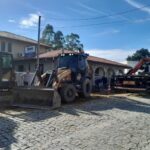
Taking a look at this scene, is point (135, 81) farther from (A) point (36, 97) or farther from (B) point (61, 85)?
(A) point (36, 97)

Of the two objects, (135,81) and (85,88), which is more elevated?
(135,81)

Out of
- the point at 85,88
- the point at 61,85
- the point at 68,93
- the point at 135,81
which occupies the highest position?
the point at 135,81

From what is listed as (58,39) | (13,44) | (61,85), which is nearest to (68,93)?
(61,85)

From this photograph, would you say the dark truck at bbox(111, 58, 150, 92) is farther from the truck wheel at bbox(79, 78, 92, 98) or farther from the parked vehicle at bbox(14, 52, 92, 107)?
the truck wheel at bbox(79, 78, 92, 98)

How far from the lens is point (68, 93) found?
49.0 ft

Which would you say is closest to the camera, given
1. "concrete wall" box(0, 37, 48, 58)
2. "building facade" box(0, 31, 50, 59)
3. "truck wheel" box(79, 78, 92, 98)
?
"truck wheel" box(79, 78, 92, 98)

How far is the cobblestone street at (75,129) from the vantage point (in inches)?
281

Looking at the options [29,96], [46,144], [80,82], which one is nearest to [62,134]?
[46,144]

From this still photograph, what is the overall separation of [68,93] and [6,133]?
7029 mm

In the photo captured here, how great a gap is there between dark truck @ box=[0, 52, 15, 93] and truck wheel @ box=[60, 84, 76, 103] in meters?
2.85

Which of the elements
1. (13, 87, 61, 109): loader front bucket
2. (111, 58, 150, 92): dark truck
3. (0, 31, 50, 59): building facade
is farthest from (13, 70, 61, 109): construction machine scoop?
(0, 31, 50, 59): building facade

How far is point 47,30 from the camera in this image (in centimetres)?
6988

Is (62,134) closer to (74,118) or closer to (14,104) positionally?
(74,118)

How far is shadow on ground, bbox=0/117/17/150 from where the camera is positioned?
7055 millimetres
